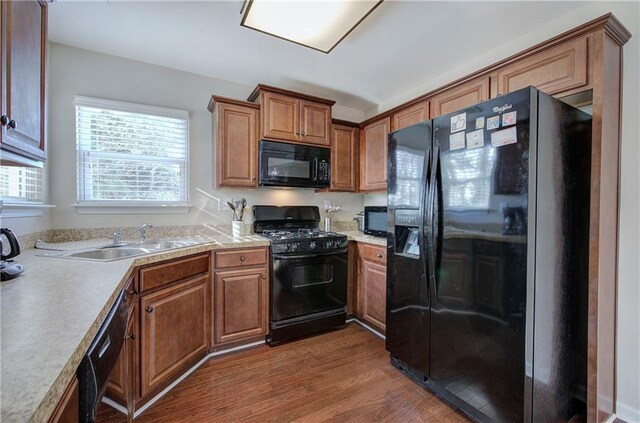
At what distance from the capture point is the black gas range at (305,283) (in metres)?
2.41

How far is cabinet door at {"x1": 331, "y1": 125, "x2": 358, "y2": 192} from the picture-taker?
3.12 metres

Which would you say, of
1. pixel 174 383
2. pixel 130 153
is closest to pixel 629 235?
pixel 174 383

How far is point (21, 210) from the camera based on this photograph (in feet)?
5.74

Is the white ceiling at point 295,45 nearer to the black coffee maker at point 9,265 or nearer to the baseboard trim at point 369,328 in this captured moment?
the black coffee maker at point 9,265

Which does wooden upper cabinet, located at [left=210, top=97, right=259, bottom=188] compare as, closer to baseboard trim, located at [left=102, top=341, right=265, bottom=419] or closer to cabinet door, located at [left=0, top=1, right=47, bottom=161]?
cabinet door, located at [left=0, top=1, right=47, bottom=161]

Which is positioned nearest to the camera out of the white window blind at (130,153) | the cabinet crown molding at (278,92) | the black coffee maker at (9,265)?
the black coffee maker at (9,265)

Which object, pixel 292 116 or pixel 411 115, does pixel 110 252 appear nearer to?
pixel 292 116

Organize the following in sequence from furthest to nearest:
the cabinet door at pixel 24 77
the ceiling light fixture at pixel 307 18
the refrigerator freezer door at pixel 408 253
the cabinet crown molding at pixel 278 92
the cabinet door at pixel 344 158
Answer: the cabinet door at pixel 344 158 → the cabinet crown molding at pixel 278 92 → the refrigerator freezer door at pixel 408 253 → the ceiling light fixture at pixel 307 18 → the cabinet door at pixel 24 77

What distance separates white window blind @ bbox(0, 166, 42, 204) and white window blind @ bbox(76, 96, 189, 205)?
29 centimetres

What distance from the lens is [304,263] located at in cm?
251

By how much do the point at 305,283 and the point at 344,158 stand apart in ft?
4.83


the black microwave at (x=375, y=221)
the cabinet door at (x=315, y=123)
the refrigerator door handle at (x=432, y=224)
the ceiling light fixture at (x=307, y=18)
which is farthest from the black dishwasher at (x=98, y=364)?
the black microwave at (x=375, y=221)

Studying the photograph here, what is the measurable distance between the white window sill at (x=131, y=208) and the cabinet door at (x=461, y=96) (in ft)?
8.03

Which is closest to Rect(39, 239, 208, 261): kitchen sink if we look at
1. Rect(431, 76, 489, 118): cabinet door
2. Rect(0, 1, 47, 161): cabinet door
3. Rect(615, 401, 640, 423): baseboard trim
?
Rect(0, 1, 47, 161): cabinet door
